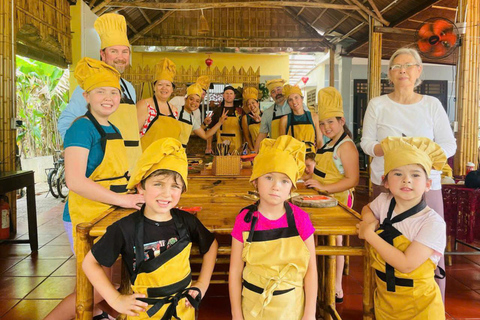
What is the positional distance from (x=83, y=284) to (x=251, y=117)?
15.8ft

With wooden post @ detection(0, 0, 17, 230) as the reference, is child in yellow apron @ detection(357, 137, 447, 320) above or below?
below

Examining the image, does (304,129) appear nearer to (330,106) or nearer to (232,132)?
(330,106)

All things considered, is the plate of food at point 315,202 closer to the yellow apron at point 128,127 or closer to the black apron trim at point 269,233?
the black apron trim at point 269,233

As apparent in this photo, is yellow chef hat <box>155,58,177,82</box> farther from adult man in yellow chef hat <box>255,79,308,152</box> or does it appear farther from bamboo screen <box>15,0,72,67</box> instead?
bamboo screen <box>15,0,72,67</box>

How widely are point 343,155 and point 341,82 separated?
8.94 metres

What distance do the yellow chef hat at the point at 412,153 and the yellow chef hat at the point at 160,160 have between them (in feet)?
2.96

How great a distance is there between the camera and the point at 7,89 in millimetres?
4379

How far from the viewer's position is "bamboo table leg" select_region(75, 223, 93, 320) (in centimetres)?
157

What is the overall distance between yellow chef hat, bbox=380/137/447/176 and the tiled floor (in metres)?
1.35

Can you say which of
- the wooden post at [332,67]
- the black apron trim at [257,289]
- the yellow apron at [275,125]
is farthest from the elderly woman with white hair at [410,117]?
the wooden post at [332,67]

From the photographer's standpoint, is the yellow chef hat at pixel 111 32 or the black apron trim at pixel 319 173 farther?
the black apron trim at pixel 319 173

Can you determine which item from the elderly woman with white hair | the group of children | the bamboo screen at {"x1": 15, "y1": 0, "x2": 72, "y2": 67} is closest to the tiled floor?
the elderly woman with white hair

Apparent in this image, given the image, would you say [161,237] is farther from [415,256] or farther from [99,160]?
[415,256]

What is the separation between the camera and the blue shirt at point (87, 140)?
5.76 ft
